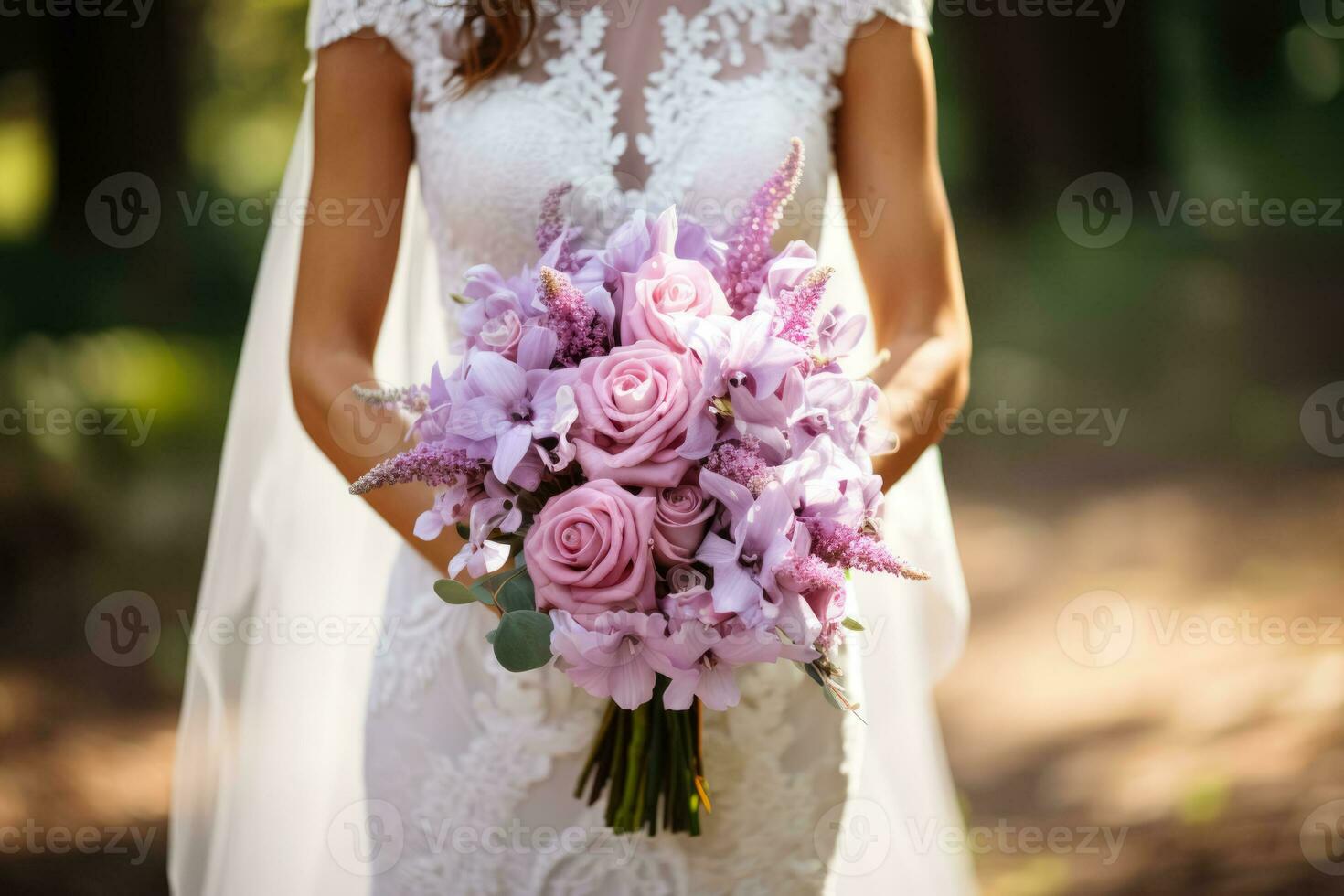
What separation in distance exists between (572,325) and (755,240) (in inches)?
9.6

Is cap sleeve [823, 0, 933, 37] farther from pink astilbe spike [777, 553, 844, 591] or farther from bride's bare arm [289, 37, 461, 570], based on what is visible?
pink astilbe spike [777, 553, 844, 591]

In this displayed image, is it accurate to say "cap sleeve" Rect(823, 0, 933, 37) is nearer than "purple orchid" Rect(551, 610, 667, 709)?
No

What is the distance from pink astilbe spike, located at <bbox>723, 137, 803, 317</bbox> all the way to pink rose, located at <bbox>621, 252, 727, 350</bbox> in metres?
0.07

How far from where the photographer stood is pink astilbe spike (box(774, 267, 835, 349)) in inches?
48.5

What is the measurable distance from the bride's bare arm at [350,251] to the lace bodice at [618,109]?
42 millimetres

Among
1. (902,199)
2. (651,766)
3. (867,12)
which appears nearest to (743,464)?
(651,766)

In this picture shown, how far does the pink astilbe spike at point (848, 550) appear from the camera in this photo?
1.16m

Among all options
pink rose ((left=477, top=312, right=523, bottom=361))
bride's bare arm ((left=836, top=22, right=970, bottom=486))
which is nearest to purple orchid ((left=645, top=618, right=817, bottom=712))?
pink rose ((left=477, top=312, right=523, bottom=361))

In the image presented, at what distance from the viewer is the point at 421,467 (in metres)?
1.18

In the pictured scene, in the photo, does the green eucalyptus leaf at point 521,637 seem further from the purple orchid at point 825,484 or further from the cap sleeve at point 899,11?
the cap sleeve at point 899,11

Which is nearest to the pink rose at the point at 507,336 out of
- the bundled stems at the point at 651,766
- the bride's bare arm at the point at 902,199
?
the bundled stems at the point at 651,766

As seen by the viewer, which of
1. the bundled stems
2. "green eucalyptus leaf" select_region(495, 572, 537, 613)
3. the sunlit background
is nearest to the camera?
"green eucalyptus leaf" select_region(495, 572, 537, 613)

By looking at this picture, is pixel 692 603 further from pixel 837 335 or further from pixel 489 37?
pixel 489 37

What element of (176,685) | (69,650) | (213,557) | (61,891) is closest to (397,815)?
(213,557)
